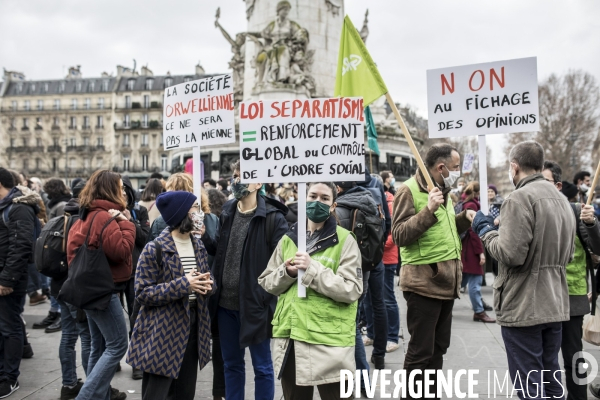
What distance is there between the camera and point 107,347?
4477 mm

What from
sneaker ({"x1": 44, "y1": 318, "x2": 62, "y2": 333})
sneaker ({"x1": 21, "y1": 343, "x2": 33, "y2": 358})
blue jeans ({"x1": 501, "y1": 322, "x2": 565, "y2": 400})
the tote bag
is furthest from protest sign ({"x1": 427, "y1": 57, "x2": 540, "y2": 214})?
sneaker ({"x1": 44, "y1": 318, "x2": 62, "y2": 333})

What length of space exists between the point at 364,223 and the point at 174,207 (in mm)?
1858

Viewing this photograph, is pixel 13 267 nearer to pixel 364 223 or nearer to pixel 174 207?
pixel 174 207

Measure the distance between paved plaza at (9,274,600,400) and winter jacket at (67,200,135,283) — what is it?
1.43 metres

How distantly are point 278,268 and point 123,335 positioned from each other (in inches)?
61.9

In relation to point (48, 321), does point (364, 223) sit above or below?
above

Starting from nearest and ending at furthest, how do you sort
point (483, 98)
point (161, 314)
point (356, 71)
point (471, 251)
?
point (161, 314), point (483, 98), point (356, 71), point (471, 251)

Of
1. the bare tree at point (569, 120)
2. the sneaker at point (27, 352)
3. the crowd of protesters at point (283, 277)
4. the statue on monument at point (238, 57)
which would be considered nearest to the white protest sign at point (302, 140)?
the crowd of protesters at point (283, 277)

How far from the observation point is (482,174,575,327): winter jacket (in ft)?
12.3

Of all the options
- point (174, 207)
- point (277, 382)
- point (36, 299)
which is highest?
point (174, 207)

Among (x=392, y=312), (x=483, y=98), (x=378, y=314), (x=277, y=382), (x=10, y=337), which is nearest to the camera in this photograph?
(x=483, y=98)

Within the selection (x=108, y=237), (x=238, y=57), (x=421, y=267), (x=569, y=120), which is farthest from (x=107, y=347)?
(x=569, y=120)

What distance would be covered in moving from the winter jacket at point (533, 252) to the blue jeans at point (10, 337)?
4450 mm

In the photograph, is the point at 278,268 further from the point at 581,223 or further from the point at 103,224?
the point at 581,223
